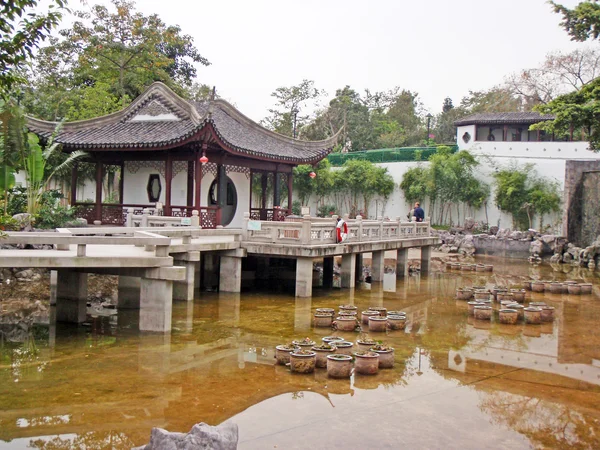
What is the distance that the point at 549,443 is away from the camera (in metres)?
6.06

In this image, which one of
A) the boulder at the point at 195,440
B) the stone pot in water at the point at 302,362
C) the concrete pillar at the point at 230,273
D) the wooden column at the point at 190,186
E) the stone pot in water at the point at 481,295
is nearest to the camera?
the boulder at the point at 195,440

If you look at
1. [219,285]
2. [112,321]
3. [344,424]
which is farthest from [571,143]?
[344,424]

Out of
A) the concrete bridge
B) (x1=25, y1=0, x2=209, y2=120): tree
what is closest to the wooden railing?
the concrete bridge

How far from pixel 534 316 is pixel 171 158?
9827 millimetres

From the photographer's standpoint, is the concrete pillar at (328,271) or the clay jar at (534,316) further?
the concrete pillar at (328,271)

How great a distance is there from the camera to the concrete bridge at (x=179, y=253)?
9.57m

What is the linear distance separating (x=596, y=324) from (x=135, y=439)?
977cm

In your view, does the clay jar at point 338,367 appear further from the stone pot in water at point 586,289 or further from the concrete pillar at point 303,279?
the stone pot in water at point 586,289

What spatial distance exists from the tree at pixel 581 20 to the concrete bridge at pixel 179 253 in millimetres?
7038

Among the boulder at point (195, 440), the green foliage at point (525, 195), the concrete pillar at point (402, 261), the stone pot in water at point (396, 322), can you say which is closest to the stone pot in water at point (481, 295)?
the stone pot in water at point (396, 322)

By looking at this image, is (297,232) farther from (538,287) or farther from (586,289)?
(586,289)

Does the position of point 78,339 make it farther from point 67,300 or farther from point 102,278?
point 102,278

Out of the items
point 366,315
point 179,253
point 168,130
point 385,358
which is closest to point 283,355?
point 385,358

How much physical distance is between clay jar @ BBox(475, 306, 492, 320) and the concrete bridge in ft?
11.2
